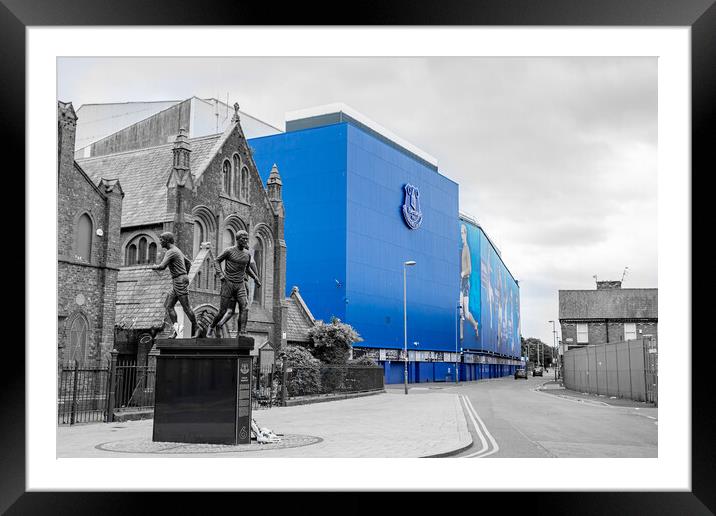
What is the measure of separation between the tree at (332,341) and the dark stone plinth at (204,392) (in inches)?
1052

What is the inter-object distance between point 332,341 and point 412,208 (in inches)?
997

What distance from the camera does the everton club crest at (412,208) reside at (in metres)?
62.5

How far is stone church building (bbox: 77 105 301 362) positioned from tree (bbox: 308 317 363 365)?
2.29 meters

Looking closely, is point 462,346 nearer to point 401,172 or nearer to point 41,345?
point 401,172

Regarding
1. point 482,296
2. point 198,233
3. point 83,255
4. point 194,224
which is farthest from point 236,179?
point 482,296

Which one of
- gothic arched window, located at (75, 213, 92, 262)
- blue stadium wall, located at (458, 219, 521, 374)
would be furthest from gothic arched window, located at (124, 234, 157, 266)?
blue stadium wall, located at (458, 219, 521, 374)

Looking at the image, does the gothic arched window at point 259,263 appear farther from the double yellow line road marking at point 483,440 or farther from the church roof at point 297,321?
the double yellow line road marking at point 483,440

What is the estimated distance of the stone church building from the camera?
30.3 metres

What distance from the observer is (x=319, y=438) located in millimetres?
15852

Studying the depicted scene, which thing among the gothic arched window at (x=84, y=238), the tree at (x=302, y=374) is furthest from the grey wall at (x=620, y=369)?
the gothic arched window at (x=84, y=238)

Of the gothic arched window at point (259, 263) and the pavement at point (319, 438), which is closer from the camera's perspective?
the pavement at point (319, 438)

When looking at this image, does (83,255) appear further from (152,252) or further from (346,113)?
(346,113)

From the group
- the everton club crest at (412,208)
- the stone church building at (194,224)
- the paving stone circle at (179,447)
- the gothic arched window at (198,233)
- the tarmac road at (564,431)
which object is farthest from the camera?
the everton club crest at (412,208)
